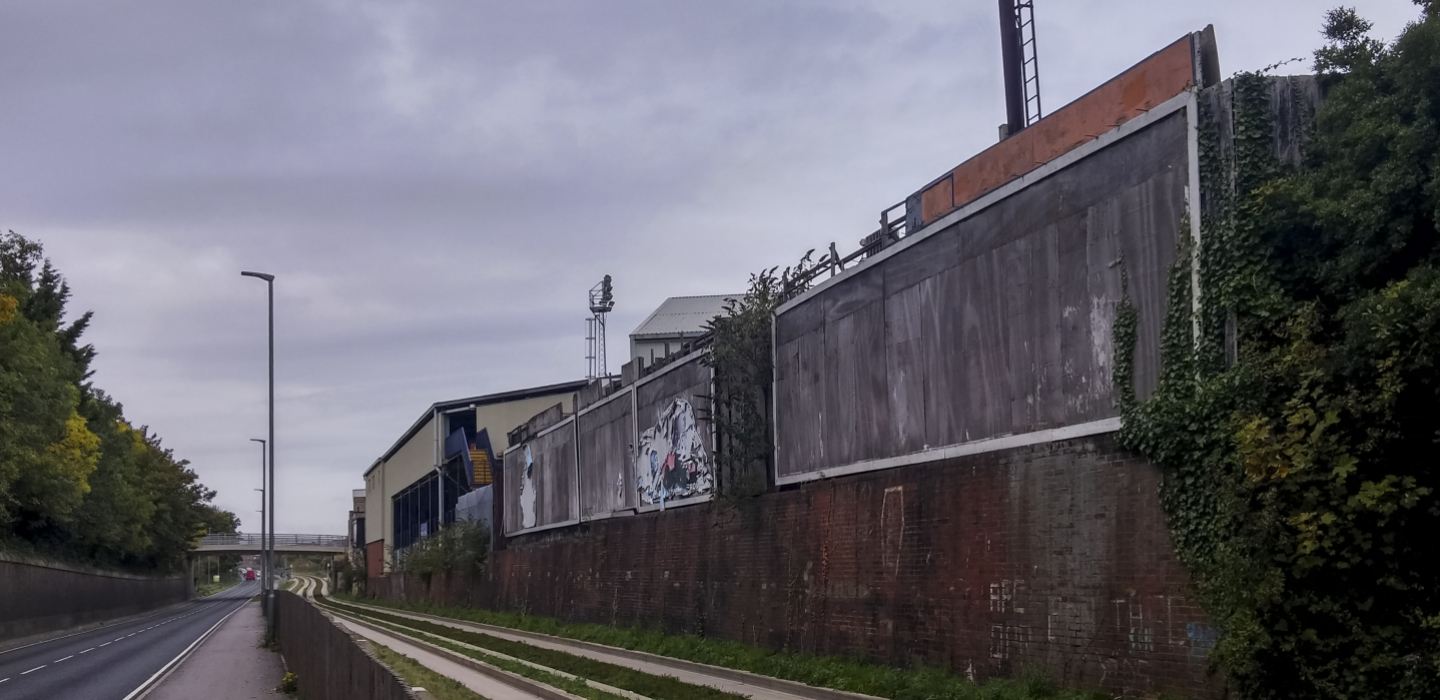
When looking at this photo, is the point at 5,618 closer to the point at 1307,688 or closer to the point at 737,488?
the point at 737,488

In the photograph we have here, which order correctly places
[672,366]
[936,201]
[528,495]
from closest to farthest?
[936,201] → [672,366] → [528,495]

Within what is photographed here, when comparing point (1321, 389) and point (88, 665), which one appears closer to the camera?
point (1321, 389)

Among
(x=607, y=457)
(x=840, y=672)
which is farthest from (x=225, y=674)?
(x=840, y=672)

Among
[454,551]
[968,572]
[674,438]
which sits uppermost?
[674,438]

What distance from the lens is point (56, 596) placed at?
2370 inches

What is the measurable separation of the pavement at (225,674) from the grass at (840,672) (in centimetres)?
780

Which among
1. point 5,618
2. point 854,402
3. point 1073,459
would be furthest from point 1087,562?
point 5,618

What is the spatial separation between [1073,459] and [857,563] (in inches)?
245

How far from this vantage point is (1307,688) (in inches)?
445

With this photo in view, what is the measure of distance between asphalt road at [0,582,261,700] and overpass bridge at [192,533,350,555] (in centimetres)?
8501

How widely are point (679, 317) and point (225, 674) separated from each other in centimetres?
4081

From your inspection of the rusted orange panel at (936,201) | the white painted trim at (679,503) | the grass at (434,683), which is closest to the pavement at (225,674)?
the grass at (434,683)

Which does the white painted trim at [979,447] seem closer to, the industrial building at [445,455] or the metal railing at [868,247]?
the metal railing at [868,247]

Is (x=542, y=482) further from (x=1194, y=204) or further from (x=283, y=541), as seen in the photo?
(x=283, y=541)
